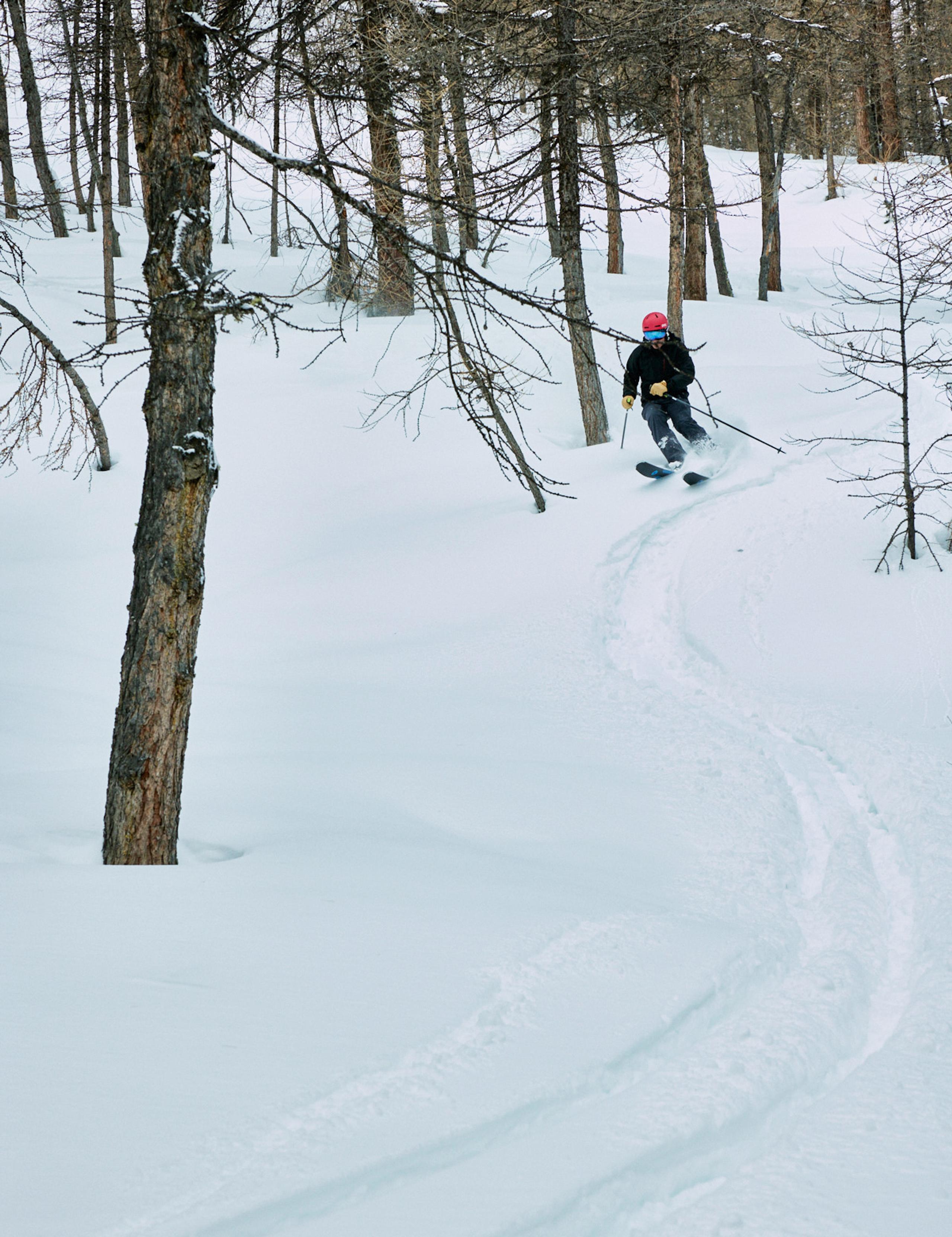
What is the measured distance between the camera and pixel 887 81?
2262 centimetres

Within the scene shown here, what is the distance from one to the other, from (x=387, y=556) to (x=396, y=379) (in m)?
4.57

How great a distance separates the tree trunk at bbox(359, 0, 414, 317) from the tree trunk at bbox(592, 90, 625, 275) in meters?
2.10

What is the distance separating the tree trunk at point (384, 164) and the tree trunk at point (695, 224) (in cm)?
588

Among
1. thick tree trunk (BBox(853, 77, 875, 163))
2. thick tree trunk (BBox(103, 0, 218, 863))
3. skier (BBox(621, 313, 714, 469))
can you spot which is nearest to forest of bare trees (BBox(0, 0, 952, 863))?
thick tree trunk (BBox(103, 0, 218, 863))

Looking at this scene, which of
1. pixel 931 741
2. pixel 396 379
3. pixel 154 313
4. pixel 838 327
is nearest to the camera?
pixel 154 313

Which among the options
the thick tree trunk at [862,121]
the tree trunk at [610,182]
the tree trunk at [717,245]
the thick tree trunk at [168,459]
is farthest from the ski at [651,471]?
the thick tree trunk at [862,121]

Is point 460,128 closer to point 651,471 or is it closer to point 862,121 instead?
point 651,471

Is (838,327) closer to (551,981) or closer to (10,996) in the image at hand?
(551,981)

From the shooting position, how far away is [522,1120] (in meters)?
2.67

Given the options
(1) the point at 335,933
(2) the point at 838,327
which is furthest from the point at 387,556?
(2) the point at 838,327

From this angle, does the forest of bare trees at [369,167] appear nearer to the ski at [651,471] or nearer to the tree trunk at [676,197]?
the tree trunk at [676,197]

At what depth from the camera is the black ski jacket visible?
11148 millimetres

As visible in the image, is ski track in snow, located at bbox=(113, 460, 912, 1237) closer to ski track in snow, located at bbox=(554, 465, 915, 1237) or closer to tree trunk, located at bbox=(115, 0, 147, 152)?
ski track in snow, located at bbox=(554, 465, 915, 1237)

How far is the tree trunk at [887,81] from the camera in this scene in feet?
59.7
